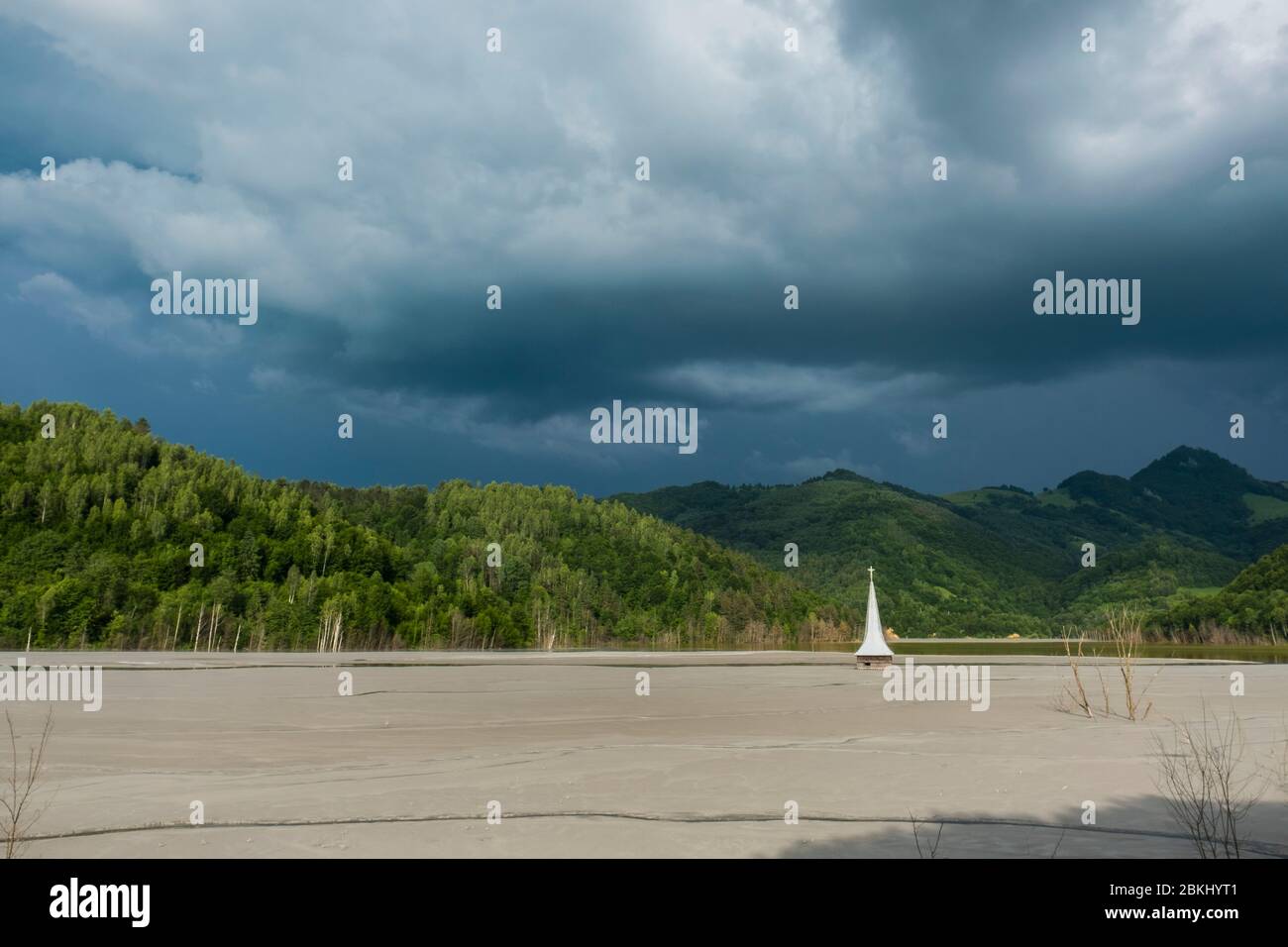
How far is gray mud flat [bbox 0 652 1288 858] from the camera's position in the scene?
10.1m

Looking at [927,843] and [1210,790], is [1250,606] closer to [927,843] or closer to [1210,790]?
[1210,790]

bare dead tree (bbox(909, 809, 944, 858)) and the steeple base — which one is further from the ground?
bare dead tree (bbox(909, 809, 944, 858))

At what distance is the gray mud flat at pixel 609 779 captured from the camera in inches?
399

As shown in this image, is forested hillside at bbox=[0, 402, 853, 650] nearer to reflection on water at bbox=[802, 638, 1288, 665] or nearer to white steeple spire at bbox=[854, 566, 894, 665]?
reflection on water at bbox=[802, 638, 1288, 665]

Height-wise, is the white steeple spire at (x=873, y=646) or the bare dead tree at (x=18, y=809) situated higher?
the bare dead tree at (x=18, y=809)

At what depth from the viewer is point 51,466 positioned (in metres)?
133
